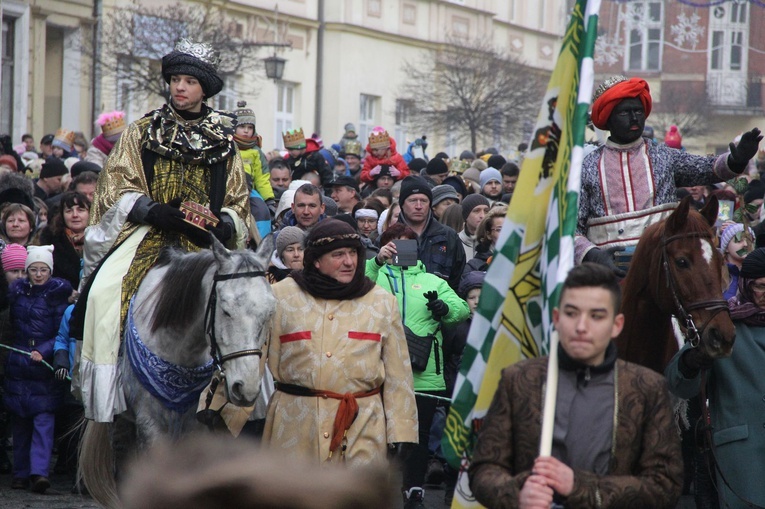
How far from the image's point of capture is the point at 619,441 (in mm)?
3676

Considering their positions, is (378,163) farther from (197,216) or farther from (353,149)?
(197,216)

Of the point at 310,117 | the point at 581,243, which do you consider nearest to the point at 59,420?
the point at 581,243

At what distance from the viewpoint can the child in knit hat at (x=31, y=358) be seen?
29.1 feet

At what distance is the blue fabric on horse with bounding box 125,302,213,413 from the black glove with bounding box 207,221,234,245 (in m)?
0.75

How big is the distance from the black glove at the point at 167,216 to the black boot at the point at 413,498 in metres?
2.38

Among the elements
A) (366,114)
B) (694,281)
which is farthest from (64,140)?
(366,114)

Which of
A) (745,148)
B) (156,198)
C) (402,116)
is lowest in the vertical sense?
(156,198)

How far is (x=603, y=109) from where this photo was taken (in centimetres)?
615

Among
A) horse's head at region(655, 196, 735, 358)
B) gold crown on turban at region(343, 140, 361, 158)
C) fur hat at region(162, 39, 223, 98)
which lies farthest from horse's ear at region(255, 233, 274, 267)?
gold crown on turban at region(343, 140, 361, 158)

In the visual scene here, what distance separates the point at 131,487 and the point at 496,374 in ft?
8.39

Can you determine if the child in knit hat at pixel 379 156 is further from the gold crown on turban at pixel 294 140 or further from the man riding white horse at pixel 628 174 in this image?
the man riding white horse at pixel 628 174

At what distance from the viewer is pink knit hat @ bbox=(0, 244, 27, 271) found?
9539 mm

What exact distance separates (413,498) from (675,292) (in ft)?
9.98

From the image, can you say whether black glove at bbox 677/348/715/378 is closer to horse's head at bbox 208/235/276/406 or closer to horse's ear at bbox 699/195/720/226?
horse's ear at bbox 699/195/720/226
